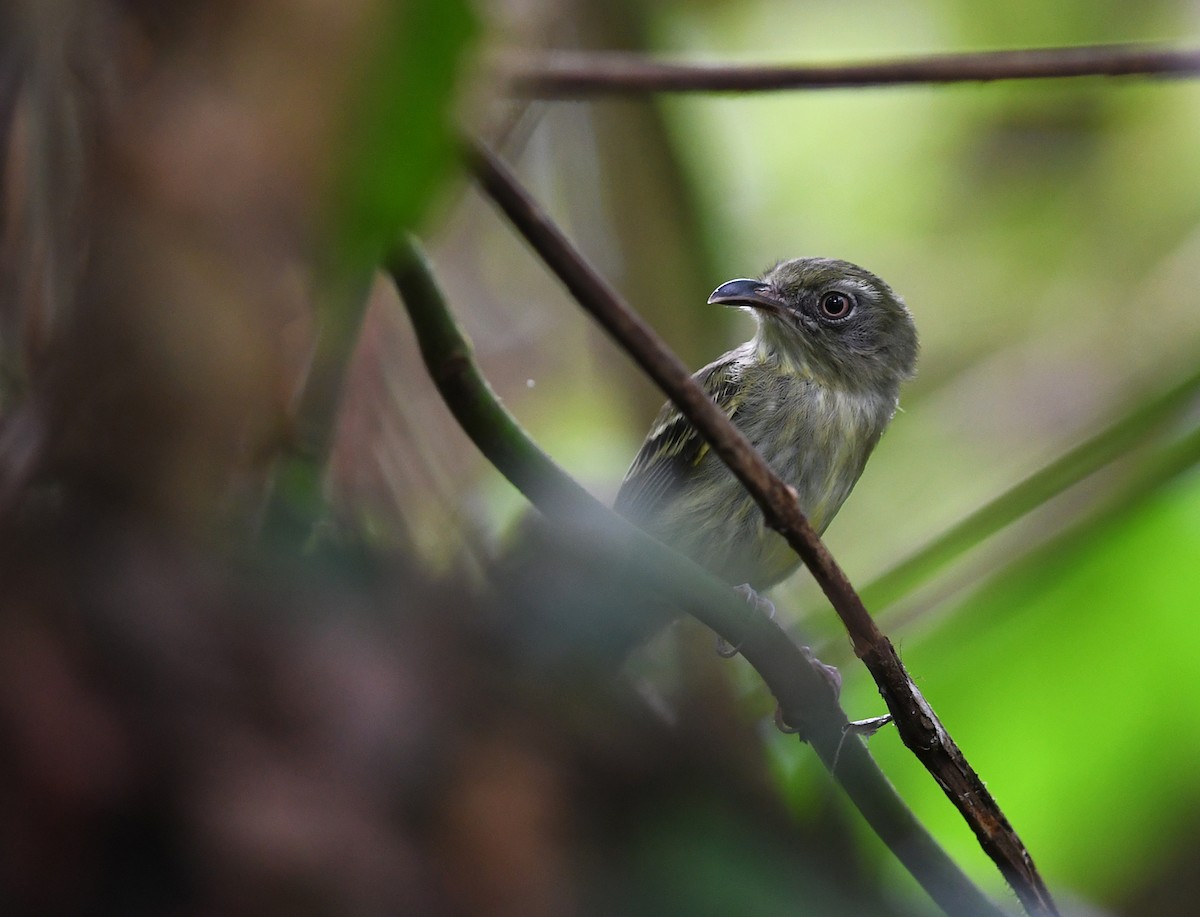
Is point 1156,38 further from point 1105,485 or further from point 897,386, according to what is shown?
point 1105,485

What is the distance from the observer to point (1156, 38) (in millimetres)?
5059

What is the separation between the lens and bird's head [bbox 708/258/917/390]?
4.22 metres

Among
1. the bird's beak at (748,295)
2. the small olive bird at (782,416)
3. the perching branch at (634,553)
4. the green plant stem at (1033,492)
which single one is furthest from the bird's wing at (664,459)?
the perching branch at (634,553)

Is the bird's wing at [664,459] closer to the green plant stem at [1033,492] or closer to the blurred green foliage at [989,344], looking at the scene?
the blurred green foliage at [989,344]

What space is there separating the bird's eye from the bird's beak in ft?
0.72

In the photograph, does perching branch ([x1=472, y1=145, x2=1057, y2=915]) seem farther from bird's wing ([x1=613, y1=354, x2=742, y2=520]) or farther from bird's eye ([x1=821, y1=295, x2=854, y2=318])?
bird's eye ([x1=821, y1=295, x2=854, y2=318])

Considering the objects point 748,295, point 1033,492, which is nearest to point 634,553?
point 1033,492

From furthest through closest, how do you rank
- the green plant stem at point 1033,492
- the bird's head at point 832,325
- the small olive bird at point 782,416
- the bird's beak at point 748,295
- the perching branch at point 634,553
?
the bird's head at point 832,325
the small olive bird at point 782,416
the bird's beak at point 748,295
the green plant stem at point 1033,492
the perching branch at point 634,553

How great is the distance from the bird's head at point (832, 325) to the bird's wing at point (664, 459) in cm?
21

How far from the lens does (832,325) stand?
14.1 ft

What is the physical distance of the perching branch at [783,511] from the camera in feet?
4.45

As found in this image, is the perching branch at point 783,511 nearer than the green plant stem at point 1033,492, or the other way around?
the perching branch at point 783,511

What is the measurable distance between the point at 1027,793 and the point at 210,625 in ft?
8.44

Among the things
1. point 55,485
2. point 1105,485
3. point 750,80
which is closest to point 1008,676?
point 1105,485
